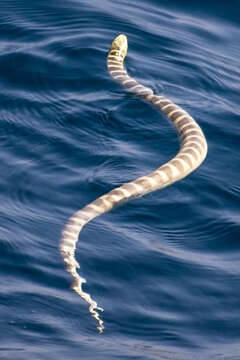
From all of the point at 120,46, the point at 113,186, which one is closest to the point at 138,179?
the point at 113,186

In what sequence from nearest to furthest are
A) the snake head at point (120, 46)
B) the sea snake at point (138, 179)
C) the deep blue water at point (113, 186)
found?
the deep blue water at point (113, 186) < the sea snake at point (138, 179) < the snake head at point (120, 46)

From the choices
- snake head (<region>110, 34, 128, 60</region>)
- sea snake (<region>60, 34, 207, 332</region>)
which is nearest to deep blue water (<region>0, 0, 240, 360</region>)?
sea snake (<region>60, 34, 207, 332</region>)

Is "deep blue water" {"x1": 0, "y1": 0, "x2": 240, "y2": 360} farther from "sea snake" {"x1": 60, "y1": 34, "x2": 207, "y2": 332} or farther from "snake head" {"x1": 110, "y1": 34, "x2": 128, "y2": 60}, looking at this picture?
"snake head" {"x1": 110, "y1": 34, "x2": 128, "y2": 60}

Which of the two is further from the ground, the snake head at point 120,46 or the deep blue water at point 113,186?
the snake head at point 120,46

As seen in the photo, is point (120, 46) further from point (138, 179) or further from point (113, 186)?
point (113, 186)

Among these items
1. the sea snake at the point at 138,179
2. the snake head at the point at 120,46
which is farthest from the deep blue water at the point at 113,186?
the snake head at the point at 120,46

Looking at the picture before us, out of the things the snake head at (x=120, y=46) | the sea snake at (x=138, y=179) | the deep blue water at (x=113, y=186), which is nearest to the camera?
the deep blue water at (x=113, y=186)

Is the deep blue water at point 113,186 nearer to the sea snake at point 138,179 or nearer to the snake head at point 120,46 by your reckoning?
the sea snake at point 138,179
